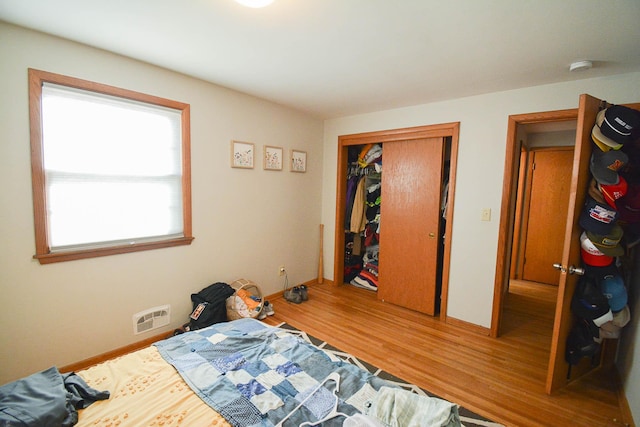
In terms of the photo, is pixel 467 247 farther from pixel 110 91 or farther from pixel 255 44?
pixel 110 91

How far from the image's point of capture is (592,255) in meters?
1.91

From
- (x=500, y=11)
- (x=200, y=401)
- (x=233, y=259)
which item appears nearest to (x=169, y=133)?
(x=233, y=259)

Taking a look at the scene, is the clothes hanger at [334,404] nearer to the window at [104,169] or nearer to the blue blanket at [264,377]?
the blue blanket at [264,377]

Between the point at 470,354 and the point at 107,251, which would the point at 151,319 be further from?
the point at 470,354

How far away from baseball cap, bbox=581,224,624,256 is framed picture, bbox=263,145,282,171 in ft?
9.57

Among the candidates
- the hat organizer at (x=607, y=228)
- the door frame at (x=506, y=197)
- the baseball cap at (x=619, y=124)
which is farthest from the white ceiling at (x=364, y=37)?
the hat organizer at (x=607, y=228)

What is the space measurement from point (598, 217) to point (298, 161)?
291 cm

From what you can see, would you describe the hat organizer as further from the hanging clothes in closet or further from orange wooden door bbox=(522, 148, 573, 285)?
orange wooden door bbox=(522, 148, 573, 285)

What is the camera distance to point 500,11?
4.91 feet

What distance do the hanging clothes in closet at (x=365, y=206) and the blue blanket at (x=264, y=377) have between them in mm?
2474

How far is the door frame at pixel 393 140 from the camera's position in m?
3.00

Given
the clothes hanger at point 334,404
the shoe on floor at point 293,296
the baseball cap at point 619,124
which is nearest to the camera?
the clothes hanger at point 334,404

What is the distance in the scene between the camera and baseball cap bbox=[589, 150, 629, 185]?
1735 mm

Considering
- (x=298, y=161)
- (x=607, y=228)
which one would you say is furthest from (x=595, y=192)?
(x=298, y=161)
